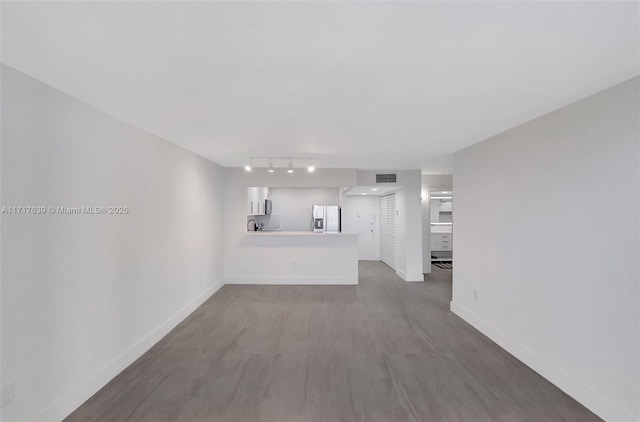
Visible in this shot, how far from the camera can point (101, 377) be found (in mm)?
2279

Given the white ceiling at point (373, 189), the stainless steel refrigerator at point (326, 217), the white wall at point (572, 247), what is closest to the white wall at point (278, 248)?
the white ceiling at point (373, 189)

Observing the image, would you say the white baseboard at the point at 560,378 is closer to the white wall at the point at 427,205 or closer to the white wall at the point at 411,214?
the white wall at the point at 411,214

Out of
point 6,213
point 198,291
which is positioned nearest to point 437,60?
point 6,213

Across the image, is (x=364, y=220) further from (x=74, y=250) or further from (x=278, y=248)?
(x=74, y=250)

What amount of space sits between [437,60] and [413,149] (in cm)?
233

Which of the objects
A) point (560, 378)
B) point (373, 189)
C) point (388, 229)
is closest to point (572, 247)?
point (560, 378)

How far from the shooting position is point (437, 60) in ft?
4.95

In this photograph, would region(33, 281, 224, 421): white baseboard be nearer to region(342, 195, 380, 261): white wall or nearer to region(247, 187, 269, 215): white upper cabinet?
region(247, 187, 269, 215): white upper cabinet

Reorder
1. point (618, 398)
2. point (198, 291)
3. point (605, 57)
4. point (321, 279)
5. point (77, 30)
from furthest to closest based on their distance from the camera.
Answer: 1. point (321, 279)
2. point (198, 291)
3. point (618, 398)
4. point (605, 57)
5. point (77, 30)

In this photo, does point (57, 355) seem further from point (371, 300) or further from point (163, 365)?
point (371, 300)

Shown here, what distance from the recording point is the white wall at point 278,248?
5.41 m

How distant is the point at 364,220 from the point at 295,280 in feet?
11.6

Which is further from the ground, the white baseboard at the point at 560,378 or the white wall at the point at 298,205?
the white wall at the point at 298,205

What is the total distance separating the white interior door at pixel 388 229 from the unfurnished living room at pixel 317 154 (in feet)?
9.48
